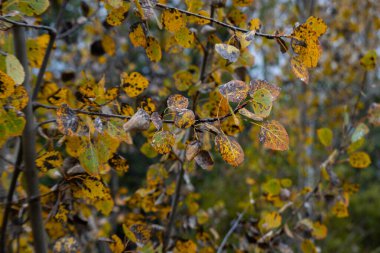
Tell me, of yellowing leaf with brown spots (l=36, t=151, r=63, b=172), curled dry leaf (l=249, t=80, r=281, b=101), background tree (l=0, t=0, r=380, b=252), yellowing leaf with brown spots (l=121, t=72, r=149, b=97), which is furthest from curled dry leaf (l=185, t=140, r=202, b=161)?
yellowing leaf with brown spots (l=36, t=151, r=63, b=172)

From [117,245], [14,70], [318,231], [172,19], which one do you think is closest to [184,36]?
[172,19]

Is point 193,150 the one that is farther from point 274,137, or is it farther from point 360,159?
point 360,159

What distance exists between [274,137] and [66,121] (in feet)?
1.02

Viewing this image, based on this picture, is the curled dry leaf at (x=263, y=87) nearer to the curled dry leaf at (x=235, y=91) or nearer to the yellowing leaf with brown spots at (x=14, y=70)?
the curled dry leaf at (x=235, y=91)

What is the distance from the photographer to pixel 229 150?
603mm

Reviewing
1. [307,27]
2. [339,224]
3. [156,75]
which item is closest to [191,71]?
[307,27]

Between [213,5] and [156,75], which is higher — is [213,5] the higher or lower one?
the lower one

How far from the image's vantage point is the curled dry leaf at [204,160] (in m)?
0.65

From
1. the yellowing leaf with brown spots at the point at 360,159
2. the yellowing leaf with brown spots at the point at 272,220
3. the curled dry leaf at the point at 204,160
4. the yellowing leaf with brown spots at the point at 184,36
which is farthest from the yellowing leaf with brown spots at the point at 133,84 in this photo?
the yellowing leaf with brown spots at the point at 360,159

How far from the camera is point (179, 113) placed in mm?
611

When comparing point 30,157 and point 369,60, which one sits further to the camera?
point 369,60

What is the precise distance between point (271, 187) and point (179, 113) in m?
0.60

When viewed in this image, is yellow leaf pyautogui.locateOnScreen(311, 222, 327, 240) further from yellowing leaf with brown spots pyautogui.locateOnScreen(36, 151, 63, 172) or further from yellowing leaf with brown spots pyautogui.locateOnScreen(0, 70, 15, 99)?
yellowing leaf with brown spots pyautogui.locateOnScreen(0, 70, 15, 99)

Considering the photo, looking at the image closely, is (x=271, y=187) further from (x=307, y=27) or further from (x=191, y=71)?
(x=307, y=27)
